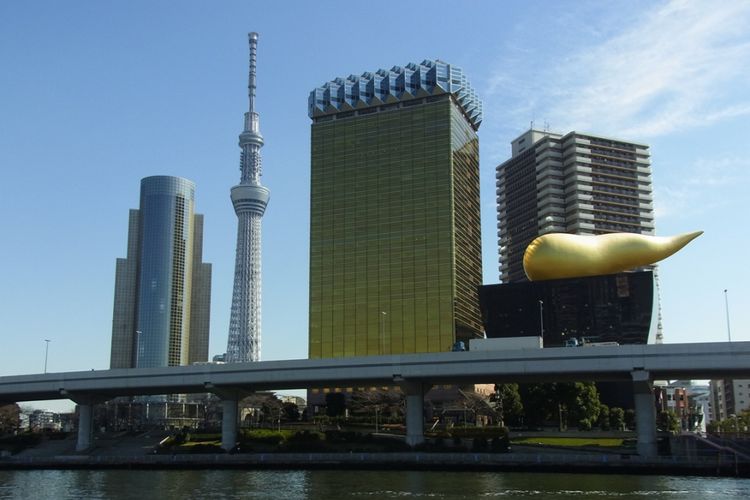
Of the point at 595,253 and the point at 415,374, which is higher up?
the point at 595,253

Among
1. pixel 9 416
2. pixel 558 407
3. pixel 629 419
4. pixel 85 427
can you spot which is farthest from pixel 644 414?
pixel 9 416

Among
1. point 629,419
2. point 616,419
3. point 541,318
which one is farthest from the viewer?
point 629,419

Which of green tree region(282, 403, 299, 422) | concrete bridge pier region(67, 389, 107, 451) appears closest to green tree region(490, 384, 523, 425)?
green tree region(282, 403, 299, 422)

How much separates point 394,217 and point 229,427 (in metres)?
83.2

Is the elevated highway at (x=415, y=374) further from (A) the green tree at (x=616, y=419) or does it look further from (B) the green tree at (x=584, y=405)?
(A) the green tree at (x=616, y=419)

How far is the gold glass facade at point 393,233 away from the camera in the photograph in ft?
529

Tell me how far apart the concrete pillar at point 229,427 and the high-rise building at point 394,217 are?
7125cm

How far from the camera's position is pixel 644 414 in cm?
7419

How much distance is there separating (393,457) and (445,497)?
83.3ft

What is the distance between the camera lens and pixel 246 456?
80812 millimetres

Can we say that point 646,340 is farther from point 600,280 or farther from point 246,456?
point 246,456

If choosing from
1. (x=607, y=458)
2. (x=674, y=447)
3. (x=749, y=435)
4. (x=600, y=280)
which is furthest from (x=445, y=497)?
(x=600, y=280)

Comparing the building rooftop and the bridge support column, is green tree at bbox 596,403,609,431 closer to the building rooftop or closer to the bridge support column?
the bridge support column

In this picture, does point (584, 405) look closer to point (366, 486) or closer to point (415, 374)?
point (415, 374)
